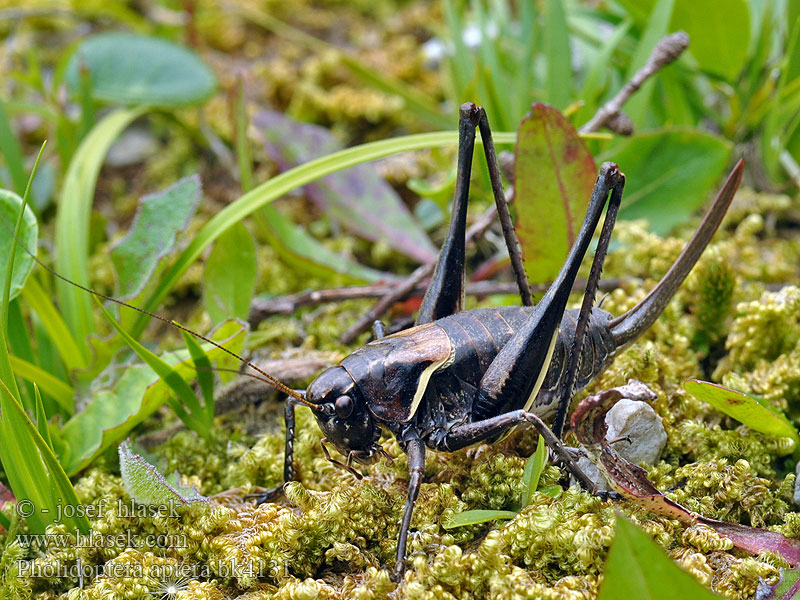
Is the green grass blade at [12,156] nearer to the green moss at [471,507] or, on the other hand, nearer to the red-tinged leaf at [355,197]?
the red-tinged leaf at [355,197]

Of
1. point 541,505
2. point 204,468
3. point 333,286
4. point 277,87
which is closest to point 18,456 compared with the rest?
point 204,468

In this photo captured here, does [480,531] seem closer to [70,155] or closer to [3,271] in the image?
[3,271]

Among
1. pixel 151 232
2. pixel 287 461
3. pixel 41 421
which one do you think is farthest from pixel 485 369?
pixel 151 232

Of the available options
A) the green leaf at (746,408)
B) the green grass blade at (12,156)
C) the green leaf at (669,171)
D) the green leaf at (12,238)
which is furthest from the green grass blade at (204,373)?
the green leaf at (669,171)

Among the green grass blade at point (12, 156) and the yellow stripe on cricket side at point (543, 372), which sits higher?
the green grass blade at point (12, 156)

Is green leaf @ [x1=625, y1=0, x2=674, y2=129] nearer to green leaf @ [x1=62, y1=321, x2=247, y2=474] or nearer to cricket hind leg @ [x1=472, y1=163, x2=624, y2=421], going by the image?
cricket hind leg @ [x1=472, y1=163, x2=624, y2=421]

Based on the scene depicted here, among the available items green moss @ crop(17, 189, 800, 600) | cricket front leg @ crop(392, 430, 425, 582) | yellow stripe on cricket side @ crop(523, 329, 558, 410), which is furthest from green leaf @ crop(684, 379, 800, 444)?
cricket front leg @ crop(392, 430, 425, 582)
